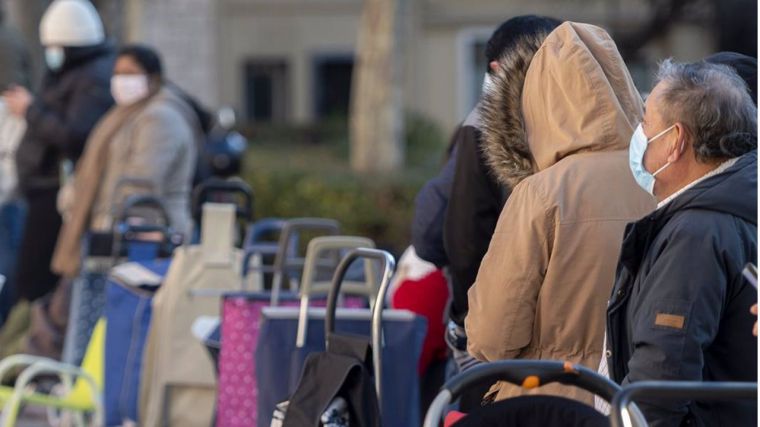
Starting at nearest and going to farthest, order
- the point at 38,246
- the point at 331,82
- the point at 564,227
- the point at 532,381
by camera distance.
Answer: the point at 532,381, the point at 564,227, the point at 38,246, the point at 331,82


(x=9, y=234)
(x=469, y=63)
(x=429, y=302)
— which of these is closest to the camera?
(x=429, y=302)

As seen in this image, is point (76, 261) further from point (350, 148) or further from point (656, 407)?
point (350, 148)

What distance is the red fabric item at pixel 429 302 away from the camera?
6.05m

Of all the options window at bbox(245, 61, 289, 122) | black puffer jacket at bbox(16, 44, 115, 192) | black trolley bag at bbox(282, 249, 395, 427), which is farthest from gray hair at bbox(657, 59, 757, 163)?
window at bbox(245, 61, 289, 122)

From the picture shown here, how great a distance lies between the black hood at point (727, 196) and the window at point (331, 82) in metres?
22.8

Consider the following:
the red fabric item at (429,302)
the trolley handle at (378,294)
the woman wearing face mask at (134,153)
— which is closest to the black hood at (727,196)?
the trolley handle at (378,294)

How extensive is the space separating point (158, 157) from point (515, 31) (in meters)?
3.40

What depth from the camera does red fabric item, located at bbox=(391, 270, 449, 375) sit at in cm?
605

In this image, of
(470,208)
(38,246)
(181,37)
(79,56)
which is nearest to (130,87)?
(79,56)

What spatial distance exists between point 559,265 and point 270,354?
148cm

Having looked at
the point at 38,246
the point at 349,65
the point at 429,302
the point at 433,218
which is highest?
the point at 349,65

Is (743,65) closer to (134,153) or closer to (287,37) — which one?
(134,153)

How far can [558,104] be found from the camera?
164 inches

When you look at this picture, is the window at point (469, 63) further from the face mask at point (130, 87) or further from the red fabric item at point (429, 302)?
the red fabric item at point (429, 302)
